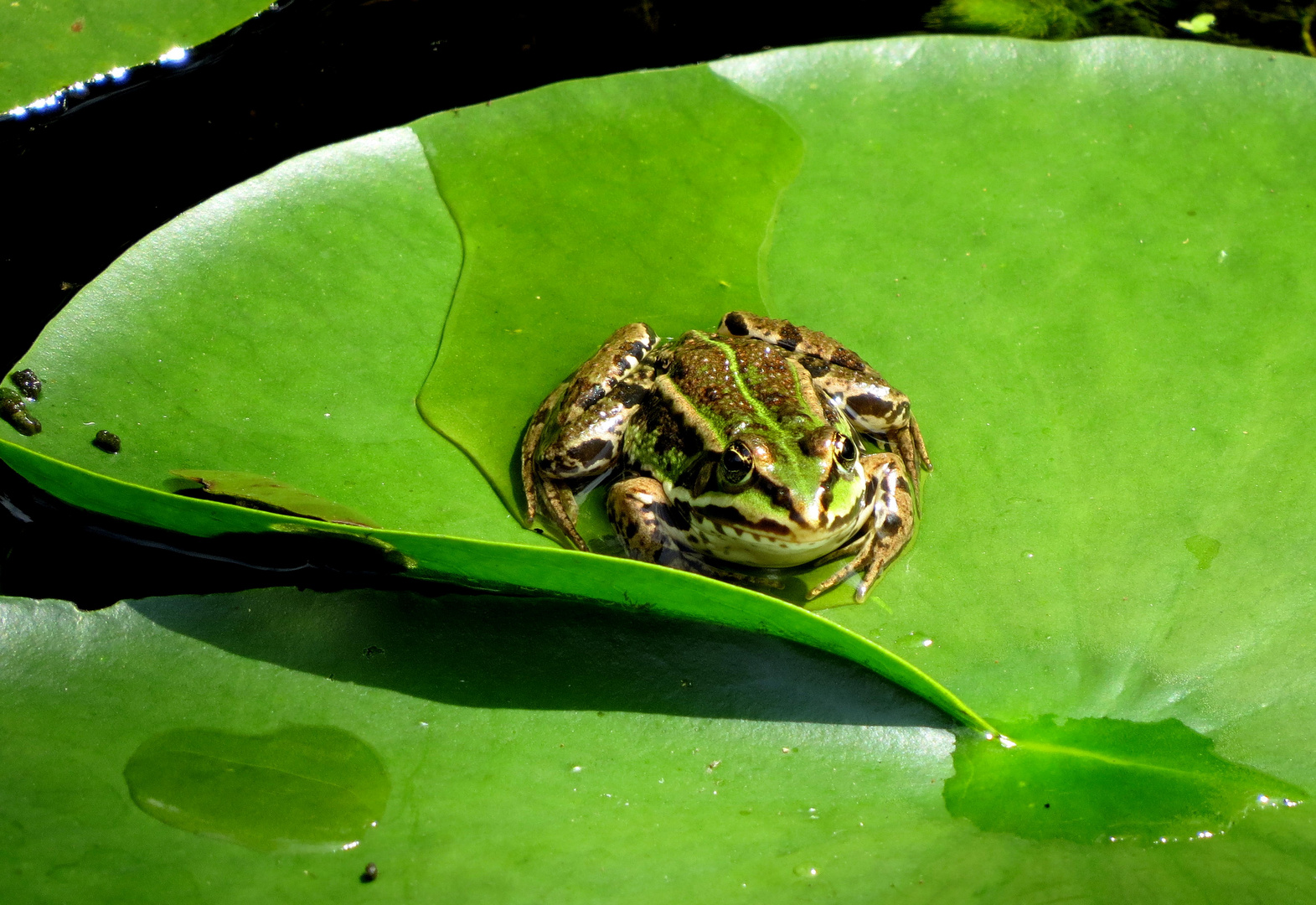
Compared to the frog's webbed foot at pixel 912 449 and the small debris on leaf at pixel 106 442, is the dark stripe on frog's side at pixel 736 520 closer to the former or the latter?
the frog's webbed foot at pixel 912 449

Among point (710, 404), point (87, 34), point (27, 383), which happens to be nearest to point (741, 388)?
point (710, 404)

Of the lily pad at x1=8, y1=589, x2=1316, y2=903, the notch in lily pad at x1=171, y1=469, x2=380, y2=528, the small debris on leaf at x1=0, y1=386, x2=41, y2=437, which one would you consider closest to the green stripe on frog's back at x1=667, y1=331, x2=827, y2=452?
the lily pad at x1=8, y1=589, x2=1316, y2=903

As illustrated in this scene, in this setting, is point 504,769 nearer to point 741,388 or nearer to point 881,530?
point 881,530

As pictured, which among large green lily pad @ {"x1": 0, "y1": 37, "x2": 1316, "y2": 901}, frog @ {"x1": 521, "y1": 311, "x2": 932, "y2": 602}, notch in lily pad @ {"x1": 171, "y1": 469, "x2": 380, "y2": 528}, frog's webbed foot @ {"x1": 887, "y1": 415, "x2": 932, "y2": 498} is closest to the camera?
large green lily pad @ {"x1": 0, "y1": 37, "x2": 1316, "y2": 901}

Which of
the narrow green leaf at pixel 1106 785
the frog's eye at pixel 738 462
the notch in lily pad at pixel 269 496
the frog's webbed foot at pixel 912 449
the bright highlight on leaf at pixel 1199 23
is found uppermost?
the bright highlight on leaf at pixel 1199 23

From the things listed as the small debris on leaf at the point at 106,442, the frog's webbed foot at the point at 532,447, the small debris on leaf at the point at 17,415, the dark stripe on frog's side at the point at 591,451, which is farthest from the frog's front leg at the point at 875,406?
the small debris on leaf at the point at 17,415

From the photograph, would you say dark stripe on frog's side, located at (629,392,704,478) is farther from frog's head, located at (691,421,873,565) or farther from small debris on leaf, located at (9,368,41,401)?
small debris on leaf, located at (9,368,41,401)
